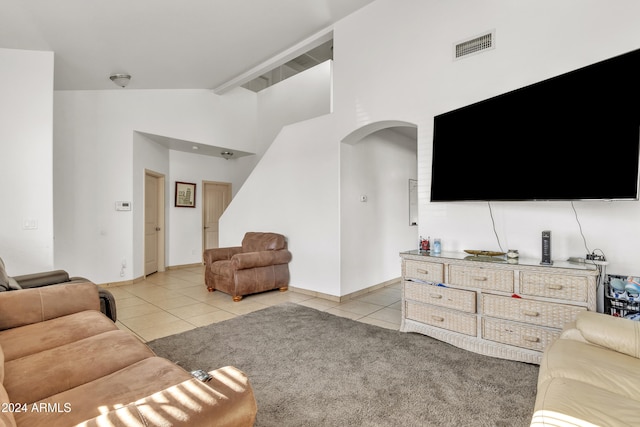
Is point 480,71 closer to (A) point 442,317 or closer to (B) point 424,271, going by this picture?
(B) point 424,271

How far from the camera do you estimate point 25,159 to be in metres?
3.40

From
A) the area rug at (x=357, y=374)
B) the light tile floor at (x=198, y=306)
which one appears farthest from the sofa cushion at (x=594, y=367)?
the light tile floor at (x=198, y=306)

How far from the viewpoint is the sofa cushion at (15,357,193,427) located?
1072 millimetres

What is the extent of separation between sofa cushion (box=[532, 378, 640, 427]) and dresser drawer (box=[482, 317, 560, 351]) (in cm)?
112

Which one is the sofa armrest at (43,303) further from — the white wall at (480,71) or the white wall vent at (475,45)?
the white wall vent at (475,45)

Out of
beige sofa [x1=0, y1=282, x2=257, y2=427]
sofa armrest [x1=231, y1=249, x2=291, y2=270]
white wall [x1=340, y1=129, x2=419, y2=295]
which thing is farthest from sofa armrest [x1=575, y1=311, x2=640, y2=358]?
sofa armrest [x1=231, y1=249, x2=291, y2=270]

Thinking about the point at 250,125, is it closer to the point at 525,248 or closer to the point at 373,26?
the point at 373,26

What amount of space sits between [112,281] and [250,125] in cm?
412

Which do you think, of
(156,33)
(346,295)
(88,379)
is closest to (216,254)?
(346,295)

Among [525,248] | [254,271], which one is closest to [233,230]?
[254,271]

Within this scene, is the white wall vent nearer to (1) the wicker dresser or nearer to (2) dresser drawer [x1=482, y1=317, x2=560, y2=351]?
(1) the wicker dresser

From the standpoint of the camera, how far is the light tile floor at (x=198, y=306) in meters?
3.39

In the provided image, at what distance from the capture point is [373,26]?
3887 millimetres

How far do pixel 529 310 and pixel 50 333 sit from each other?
3.18m
